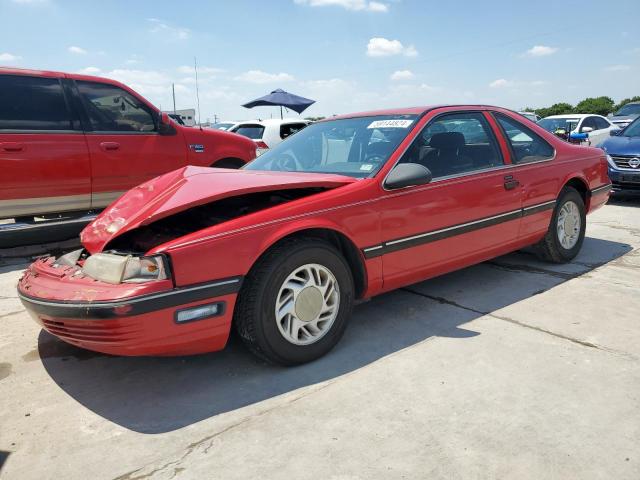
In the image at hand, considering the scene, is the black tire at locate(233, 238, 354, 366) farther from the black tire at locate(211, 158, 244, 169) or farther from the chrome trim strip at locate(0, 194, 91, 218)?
the black tire at locate(211, 158, 244, 169)

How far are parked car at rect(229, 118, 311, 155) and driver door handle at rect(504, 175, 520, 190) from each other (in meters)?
8.28

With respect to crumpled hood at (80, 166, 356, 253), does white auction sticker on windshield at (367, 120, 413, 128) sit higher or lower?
higher

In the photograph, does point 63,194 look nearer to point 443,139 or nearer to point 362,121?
point 362,121

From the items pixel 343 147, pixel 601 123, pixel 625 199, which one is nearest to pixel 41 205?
pixel 343 147

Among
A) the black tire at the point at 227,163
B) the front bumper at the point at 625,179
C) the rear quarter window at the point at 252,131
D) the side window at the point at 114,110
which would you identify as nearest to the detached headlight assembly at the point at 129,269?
the side window at the point at 114,110

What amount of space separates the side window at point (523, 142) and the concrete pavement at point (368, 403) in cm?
124

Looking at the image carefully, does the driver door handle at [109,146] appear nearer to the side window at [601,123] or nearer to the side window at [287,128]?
the side window at [287,128]

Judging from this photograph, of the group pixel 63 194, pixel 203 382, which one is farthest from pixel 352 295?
pixel 63 194

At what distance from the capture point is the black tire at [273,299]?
2557 mm

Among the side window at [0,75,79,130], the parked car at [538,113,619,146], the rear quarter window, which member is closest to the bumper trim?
the side window at [0,75,79,130]

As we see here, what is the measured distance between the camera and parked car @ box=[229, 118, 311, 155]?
1180cm

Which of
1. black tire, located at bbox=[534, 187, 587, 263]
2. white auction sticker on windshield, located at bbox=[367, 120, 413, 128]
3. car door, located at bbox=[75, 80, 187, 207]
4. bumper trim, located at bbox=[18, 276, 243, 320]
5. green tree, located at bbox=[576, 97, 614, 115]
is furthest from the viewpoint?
green tree, located at bbox=[576, 97, 614, 115]

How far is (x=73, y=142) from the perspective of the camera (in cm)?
526

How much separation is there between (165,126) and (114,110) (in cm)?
61
